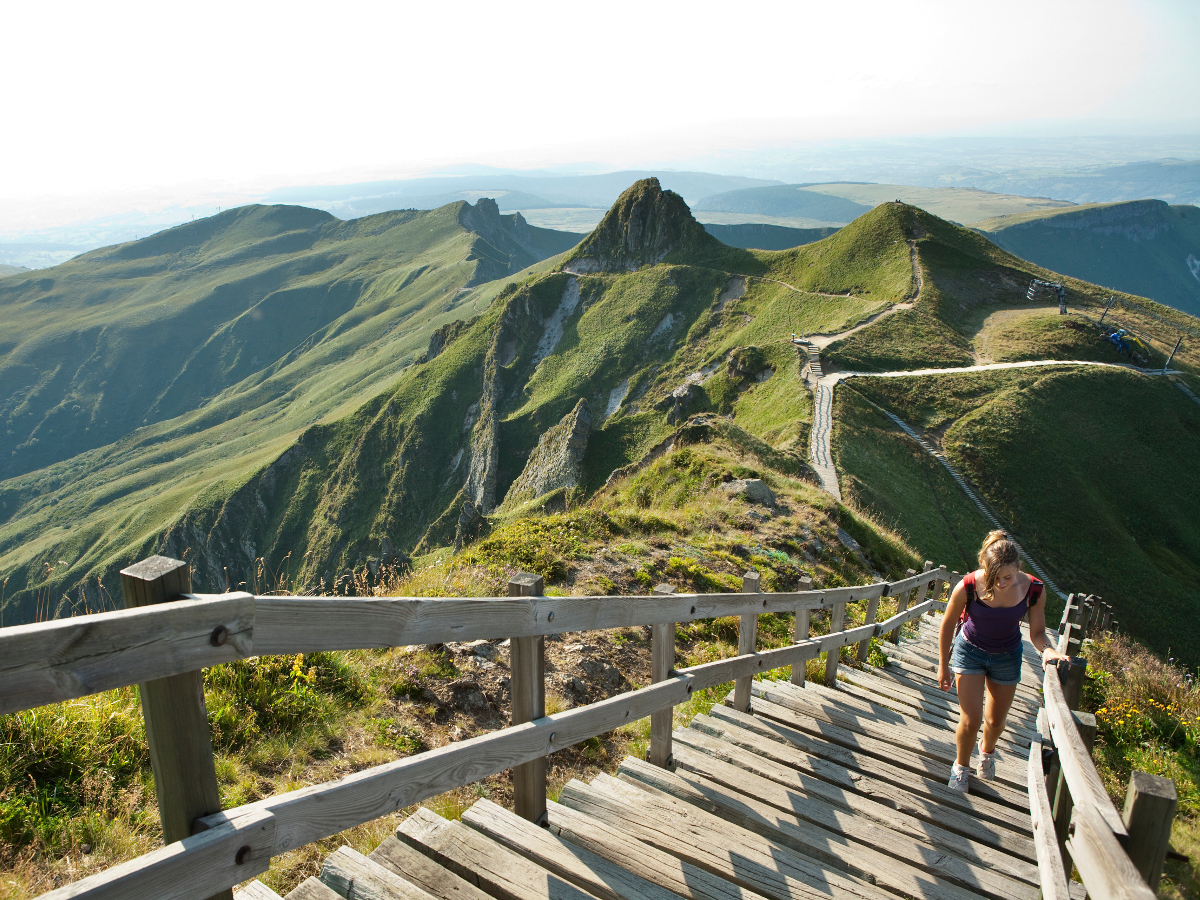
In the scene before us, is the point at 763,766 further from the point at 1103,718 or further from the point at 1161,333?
the point at 1161,333

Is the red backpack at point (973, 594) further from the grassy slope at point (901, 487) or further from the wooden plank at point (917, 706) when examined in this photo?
the grassy slope at point (901, 487)

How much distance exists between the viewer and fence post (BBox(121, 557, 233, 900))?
1893 mm

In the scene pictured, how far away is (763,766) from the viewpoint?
16.6ft

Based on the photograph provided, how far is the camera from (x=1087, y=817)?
88.2 inches

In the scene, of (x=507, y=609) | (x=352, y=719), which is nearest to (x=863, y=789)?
(x=507, y=609)

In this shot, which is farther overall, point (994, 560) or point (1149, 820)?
point (994, 560)

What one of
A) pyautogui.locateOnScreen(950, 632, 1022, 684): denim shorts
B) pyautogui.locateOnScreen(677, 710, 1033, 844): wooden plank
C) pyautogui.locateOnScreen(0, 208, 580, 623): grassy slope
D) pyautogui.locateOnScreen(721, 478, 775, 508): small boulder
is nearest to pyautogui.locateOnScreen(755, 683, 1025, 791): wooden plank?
pyautogui.locateOnScreen(677, 710, 1033, 844): wooden plank

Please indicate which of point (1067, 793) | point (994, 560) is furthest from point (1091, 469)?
point (1067, 793)

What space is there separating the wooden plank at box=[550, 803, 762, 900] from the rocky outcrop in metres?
38.8

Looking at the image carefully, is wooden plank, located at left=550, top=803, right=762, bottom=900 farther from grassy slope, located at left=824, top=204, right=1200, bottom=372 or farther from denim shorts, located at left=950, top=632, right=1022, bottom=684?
grassy slope, located at left=824, top=204, right=1200, bottom=372

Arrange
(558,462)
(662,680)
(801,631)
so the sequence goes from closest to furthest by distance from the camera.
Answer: (662,680), (801,631), (558,462)

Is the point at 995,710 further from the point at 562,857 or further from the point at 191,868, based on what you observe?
the point at 191,868

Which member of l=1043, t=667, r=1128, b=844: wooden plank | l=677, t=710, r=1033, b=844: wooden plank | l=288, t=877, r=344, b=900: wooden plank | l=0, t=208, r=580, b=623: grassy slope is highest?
l=1043, t=667, r=1128, b=844: wooden plank

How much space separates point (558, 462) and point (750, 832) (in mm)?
42189
